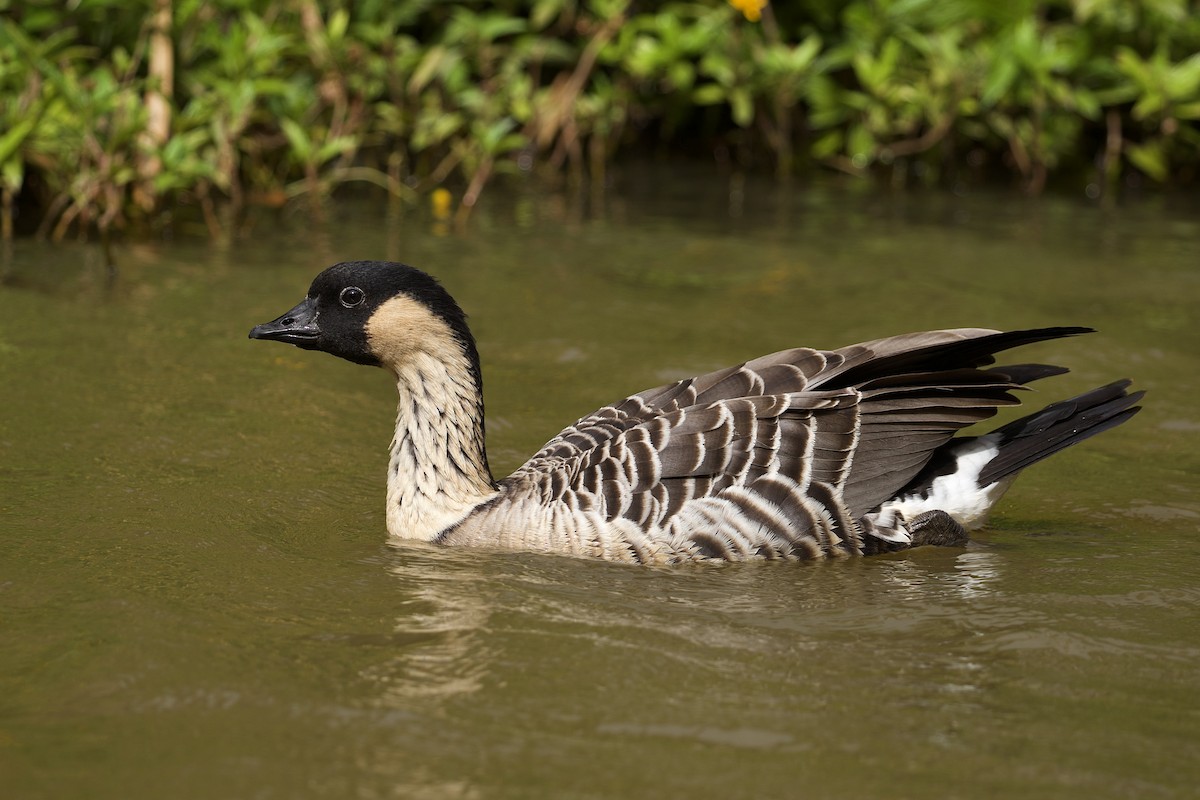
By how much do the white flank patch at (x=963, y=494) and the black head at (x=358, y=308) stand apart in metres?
1.92

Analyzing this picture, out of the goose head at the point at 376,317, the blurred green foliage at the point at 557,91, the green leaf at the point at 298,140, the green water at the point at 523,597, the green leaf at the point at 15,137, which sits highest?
the blurred green foliage at the point at 557,91

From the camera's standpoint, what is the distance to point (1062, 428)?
6.19 metres

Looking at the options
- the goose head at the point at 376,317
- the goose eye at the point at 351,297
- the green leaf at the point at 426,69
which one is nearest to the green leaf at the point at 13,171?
the green leaf at the point at 426,69

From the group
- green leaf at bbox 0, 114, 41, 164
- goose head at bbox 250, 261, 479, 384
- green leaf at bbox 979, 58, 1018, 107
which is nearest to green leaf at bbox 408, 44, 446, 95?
green leaf at bbox 0, 114, 41, 164

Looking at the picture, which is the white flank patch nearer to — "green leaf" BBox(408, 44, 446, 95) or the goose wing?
the goose wing

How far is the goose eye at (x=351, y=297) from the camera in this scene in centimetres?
619

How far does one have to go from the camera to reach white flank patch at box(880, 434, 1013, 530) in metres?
6.19

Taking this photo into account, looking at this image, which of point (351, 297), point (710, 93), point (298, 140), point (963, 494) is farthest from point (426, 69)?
A: point (963, 494)

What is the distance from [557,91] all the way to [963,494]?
7.81 metres

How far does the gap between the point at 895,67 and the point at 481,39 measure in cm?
346

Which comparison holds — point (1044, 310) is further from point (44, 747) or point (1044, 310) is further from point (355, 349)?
point (44, 747)

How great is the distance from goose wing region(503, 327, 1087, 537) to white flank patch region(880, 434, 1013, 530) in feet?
0.45

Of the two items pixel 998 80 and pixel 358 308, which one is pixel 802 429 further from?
pixel 998 80

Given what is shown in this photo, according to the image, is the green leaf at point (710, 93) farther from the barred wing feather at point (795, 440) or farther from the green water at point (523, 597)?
the barred wing feather at point (795, 440)
